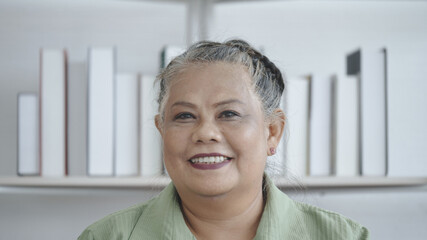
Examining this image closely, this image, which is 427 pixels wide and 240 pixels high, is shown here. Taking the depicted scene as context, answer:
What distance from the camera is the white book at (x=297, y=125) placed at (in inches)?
51.4

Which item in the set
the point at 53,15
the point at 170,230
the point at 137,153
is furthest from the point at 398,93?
the point at 53,15

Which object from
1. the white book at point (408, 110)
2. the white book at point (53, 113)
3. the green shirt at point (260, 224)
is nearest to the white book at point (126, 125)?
the white book at point (53, 113)

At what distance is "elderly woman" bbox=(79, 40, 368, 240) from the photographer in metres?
0.94

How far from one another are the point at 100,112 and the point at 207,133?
424 mm

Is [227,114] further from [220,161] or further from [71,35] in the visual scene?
[71,35]

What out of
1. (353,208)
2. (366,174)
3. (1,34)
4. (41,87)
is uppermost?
(1,34)

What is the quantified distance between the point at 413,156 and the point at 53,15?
121 centimetres

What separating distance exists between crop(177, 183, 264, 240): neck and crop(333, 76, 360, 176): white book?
36cm

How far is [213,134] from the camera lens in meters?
0.93

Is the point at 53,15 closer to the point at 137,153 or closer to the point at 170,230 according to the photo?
the point at 137,153

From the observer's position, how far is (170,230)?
973 mm

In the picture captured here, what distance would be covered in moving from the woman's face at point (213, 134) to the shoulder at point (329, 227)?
14 cm

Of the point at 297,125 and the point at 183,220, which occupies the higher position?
the point at 297,125

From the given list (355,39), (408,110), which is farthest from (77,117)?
(408,110)
